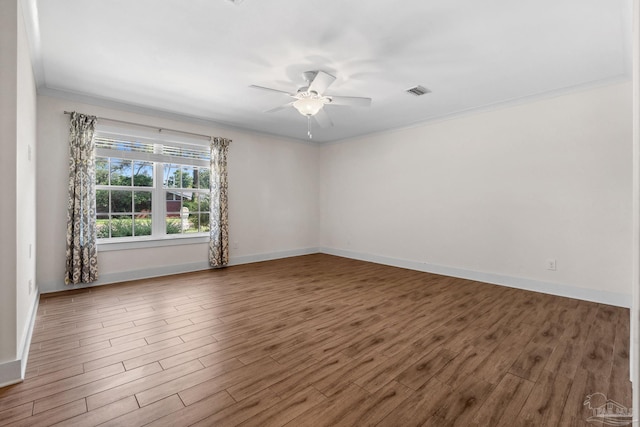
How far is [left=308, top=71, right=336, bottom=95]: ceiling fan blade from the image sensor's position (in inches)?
114

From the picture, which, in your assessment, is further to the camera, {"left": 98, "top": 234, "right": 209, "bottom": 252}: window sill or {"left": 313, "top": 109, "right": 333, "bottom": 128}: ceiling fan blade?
{"left": 98, "top": 234, "right": 209, "bottom": 252}: window sill

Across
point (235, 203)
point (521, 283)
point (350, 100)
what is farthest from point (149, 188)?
point (521, 283)

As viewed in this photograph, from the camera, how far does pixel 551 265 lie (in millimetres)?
3953

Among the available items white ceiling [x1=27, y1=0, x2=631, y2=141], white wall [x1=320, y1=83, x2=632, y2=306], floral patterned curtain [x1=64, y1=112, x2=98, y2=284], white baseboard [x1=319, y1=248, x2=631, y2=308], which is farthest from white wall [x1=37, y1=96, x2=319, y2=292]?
white baseboard [x1=319, y1=248, x2=631, y2=308]

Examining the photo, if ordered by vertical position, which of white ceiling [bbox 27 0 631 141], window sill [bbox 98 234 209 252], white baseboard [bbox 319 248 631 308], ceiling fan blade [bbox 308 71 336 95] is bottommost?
white baseboard [bbox 319 248 631 308]

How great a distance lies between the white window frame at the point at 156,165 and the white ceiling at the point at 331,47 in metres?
0.56

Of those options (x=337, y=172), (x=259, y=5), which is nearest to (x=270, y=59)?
(x=259, y=5)

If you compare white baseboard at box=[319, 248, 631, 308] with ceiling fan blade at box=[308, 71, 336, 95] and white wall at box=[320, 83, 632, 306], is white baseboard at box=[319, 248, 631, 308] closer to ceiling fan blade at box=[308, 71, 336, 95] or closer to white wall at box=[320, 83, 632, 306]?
white wall at box=[320, 83, 632, 306]

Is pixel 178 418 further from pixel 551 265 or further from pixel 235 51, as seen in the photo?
pixel 551 265

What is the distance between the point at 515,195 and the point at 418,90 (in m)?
2.11

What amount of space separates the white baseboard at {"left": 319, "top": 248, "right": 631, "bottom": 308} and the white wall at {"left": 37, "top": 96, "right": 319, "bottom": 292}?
6.96 feet

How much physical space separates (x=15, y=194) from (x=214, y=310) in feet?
6.59

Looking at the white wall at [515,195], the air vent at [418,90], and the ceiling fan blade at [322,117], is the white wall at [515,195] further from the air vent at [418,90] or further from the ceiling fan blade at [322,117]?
the ceiling fan blade at [322,117]

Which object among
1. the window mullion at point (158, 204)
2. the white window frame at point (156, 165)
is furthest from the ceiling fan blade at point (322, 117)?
the window mullion at point (158, 204)
